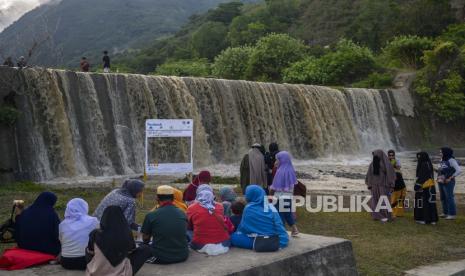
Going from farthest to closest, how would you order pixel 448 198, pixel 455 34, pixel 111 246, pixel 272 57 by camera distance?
pixel 272 57 < pixel 455 34 < pixel 448 198 < pixel 111 246

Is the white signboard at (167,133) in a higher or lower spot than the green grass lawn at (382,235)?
higher

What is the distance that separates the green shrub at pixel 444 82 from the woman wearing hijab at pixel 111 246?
2723 cm

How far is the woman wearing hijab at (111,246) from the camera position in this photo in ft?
13.2

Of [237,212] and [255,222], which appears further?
[237,212]

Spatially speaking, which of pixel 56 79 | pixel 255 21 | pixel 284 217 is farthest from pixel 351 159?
pixel 255 21

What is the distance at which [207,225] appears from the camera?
512cm

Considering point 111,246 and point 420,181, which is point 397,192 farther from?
point 111,246

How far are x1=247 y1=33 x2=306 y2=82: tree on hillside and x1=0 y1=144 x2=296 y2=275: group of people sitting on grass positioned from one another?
3062cm

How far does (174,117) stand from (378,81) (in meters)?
17.6

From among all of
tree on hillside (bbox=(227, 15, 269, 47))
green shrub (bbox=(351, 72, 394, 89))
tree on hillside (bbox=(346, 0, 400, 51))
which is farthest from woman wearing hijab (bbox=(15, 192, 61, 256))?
tree on hillside (bbox=(227, 15, 269, 47))

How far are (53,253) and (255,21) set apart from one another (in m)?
55.9

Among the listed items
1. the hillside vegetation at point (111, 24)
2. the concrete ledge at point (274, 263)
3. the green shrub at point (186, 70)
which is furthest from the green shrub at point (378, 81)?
the hillside vegetation at point (111, 24)

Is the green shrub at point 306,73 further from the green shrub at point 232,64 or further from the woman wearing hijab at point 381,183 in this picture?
the woman wearing hijab at point 381,183

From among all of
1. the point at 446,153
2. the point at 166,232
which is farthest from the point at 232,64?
the point at 166,232
